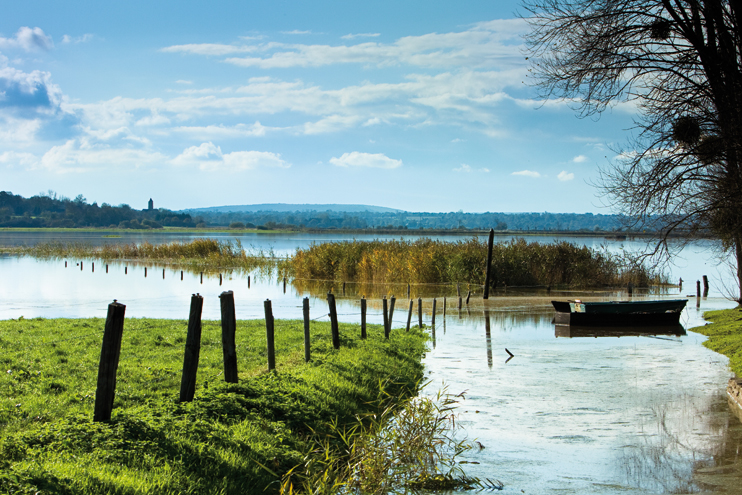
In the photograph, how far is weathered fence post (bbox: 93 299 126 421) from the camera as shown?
7527 mm

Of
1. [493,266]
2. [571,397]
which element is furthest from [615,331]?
[493,266]

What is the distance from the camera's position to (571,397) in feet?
42.8

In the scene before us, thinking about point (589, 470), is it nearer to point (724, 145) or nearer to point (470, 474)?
point (470, 474)

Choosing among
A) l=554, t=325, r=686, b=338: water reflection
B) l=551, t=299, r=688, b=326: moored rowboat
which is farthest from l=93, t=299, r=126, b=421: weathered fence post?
l=551, t=299, r=688, b=326: moored rowboat

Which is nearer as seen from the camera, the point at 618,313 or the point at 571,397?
the point at 571,397

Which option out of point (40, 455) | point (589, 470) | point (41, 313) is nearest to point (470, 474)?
point (589, 470)

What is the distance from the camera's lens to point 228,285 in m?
40.8

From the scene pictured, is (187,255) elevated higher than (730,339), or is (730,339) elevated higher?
(187,255)

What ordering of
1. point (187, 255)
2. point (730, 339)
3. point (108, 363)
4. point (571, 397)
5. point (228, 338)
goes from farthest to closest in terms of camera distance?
point (187, 255) → point (730, 339) → point (571, 397) → point (228, 338) → point (108, 363)

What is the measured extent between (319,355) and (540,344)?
29.6 feet

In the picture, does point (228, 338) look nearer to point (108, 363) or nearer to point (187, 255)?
point (108, 363)

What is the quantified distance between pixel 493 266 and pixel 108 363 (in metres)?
32.8

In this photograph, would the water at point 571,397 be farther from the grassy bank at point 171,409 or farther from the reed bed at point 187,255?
the reed bed at point 187,255

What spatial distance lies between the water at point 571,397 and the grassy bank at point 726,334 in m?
0.40
